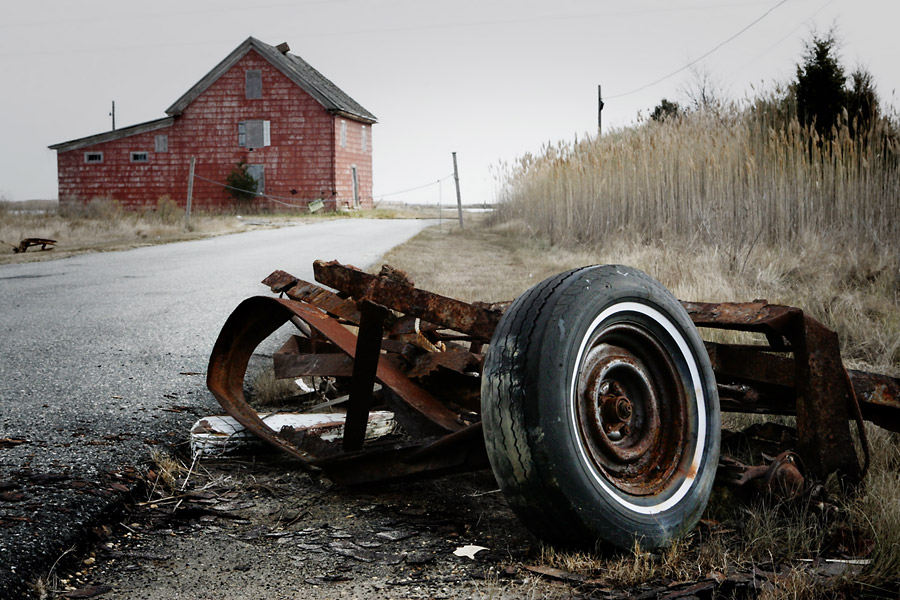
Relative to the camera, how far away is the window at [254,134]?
3734 cm

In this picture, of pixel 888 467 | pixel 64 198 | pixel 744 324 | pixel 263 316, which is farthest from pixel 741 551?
pixel 64 198

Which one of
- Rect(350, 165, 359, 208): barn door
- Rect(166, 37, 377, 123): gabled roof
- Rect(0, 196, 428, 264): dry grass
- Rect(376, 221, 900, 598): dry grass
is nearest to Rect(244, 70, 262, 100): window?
Rect(166, 37, 377, 123): gabled roof

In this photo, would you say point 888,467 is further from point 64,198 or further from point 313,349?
point 64,198

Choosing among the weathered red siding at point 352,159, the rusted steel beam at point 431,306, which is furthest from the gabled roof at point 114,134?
the rusted steel beam at point 431,306

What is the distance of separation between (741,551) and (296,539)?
1.37m

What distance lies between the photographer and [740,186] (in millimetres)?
9602

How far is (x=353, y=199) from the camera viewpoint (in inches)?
1566

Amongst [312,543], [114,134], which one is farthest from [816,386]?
[114,134]

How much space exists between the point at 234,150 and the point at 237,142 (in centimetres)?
40

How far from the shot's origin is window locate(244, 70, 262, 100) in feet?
123

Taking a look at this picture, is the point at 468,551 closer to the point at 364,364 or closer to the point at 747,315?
the point at 364,364

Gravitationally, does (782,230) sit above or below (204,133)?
below

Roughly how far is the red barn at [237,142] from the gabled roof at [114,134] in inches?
1.8

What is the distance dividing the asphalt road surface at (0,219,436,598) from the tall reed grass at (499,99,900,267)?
4931mm
